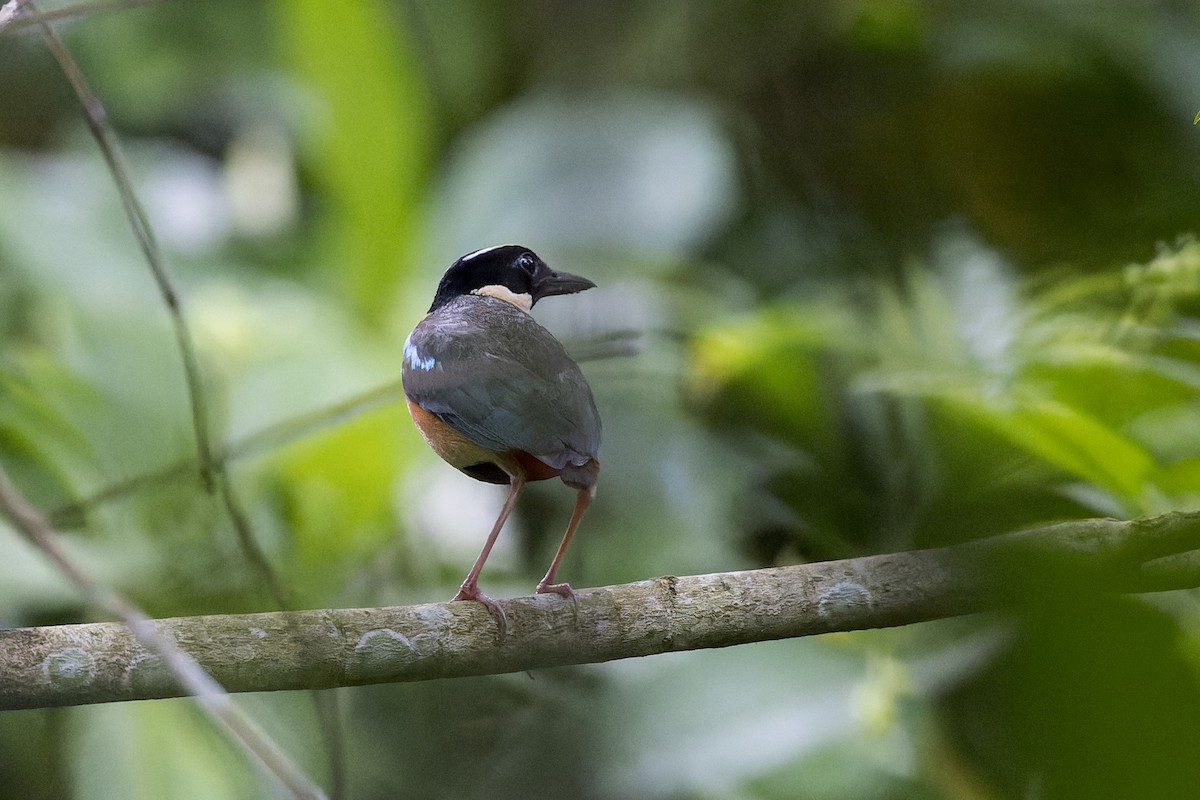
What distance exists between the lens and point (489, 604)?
2.13 feet

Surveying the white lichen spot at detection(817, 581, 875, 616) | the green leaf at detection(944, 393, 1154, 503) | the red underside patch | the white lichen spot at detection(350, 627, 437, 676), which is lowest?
the white lichen spot at detection(350, 627, 437, 676)

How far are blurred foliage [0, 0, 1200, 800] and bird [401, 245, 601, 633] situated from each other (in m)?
0.04

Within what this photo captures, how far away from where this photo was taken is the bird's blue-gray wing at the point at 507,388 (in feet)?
1.87

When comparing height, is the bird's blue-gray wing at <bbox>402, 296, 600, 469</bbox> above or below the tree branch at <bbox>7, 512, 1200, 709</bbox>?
above

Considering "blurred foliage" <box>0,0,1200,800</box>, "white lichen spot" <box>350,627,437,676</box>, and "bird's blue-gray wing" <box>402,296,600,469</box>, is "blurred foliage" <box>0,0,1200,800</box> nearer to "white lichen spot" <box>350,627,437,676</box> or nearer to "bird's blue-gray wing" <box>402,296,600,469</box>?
"bird's blue-gray wing" <box>402,296,600,469</box>

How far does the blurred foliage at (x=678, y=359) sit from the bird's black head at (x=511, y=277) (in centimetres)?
5

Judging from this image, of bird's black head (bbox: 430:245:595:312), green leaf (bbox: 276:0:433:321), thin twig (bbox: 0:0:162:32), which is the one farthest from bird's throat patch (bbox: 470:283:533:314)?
green leaf (bbox: 276:0:433:321)

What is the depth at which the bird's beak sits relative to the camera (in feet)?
2.24

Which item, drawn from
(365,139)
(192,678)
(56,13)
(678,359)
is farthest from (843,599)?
(365,139)

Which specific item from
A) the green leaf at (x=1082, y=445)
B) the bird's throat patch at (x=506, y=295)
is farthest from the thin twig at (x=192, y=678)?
the green leaf at (x=1082, y=445)

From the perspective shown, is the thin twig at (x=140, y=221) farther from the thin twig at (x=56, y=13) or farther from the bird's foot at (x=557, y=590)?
the bird's foot at (x=557, y=590)

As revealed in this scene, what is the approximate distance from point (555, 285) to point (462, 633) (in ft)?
→ 0.69

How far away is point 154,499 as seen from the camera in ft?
4.36

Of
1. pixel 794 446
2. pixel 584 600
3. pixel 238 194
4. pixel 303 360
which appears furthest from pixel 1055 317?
pixel 238 194
